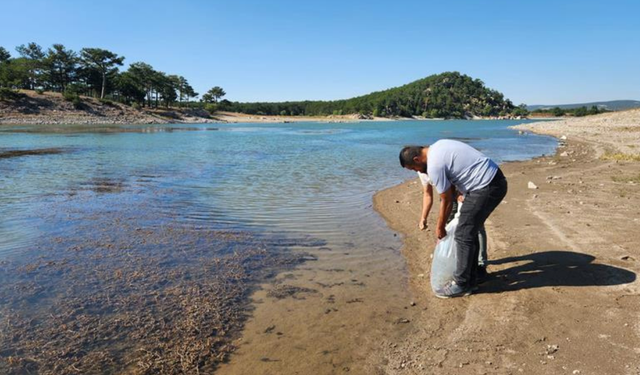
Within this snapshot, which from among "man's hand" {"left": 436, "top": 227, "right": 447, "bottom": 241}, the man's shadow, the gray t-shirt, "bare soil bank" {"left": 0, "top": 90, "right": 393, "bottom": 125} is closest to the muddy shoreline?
"man's hand" {"left": 436, "top": 227, "right": 447, "bottom": 241}

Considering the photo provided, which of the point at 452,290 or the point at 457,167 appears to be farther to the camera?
the point at 452,290

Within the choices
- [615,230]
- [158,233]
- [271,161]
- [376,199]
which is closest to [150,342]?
[158,233]

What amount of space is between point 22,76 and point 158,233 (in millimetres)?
103090

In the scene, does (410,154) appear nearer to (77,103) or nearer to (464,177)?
(464,177)

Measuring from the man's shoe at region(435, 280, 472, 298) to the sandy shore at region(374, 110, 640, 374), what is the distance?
9 cm

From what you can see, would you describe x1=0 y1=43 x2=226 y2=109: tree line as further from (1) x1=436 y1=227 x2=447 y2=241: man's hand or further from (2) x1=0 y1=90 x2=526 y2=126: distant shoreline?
(1) x1=436 y1=227 x2=447 y2=241: man's hand

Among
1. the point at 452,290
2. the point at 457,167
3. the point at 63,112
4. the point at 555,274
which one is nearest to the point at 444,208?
the point at 457,167

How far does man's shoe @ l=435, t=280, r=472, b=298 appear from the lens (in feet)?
16.1

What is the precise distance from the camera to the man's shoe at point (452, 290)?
16.1 feet

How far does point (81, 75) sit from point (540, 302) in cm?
11686

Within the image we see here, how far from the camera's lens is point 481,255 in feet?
18.0

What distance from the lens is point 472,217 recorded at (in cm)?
446

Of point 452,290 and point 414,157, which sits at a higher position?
point 414,157

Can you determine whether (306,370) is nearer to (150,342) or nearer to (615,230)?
(150,342)
